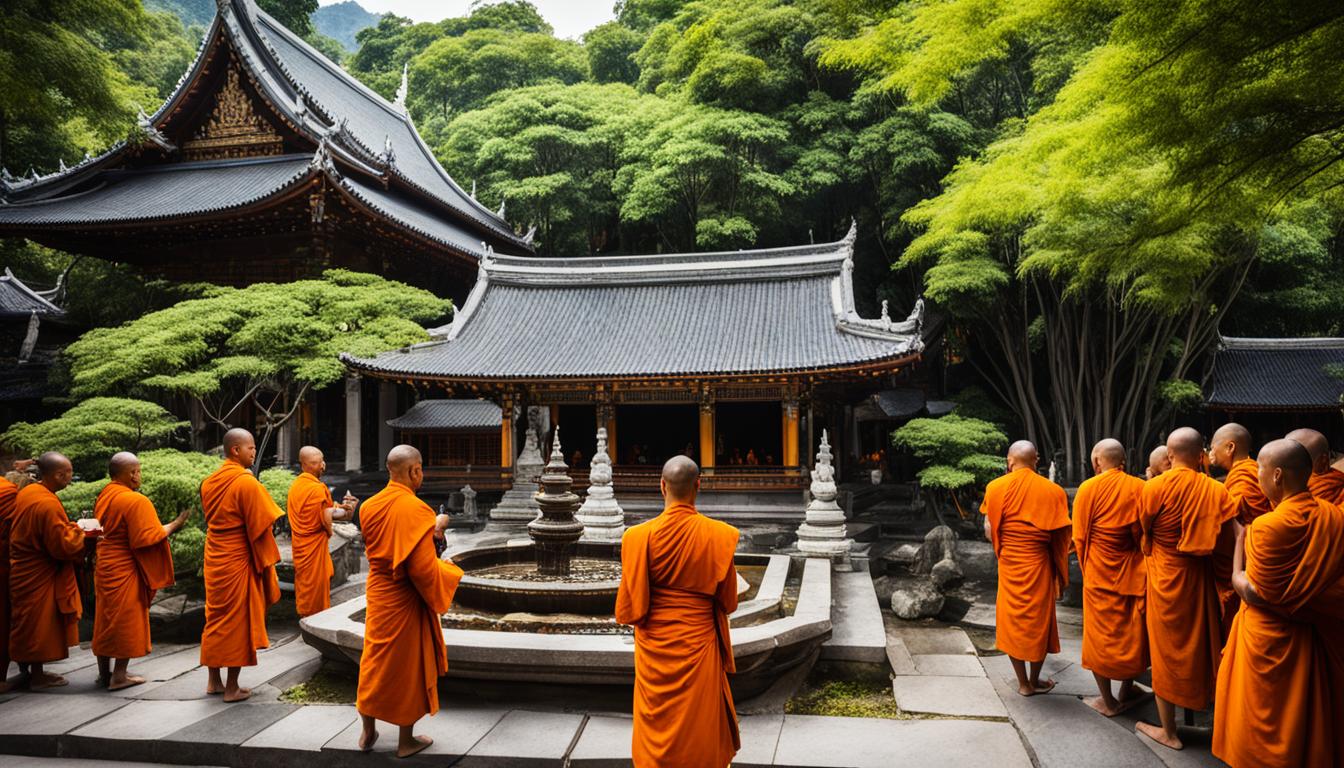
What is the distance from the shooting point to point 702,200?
27.0 metres

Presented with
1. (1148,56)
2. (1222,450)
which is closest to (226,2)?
(1148,56)

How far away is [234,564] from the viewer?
560 centimetres

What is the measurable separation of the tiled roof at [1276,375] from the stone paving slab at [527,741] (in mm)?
21793

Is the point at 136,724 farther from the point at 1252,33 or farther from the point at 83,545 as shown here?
the point at 1252,33

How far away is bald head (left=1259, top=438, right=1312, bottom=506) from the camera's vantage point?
12.3ft

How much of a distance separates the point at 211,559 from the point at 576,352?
1171cm

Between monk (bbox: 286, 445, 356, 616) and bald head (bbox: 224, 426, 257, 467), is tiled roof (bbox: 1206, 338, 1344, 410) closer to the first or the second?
monk (bbox: 286, 445, 356, 616)

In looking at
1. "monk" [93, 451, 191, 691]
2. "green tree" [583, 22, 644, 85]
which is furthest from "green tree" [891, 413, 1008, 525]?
"green tree" [583, 22, 644, 85]

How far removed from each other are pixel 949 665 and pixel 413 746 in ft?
14.7

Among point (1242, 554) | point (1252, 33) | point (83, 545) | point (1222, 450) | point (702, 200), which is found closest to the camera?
point (1242, 554)

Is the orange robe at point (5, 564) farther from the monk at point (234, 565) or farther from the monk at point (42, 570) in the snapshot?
the monk at point (234, 565)

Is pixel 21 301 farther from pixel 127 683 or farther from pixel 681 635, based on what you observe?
pixel 681 635

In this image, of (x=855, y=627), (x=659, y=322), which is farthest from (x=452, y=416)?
(x=855, y=627)

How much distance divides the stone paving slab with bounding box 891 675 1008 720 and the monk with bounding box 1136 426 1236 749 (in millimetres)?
988
